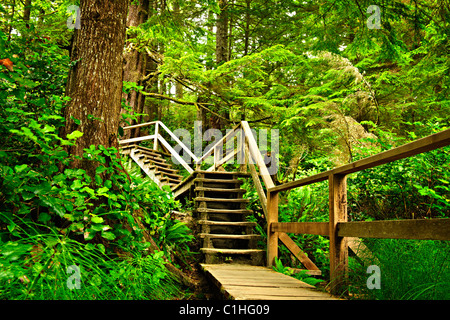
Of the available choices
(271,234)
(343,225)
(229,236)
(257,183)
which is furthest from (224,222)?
(343,225)

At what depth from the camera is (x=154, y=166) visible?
11.6 meters

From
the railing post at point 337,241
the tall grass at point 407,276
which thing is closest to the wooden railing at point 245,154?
the railing post at point 337,241

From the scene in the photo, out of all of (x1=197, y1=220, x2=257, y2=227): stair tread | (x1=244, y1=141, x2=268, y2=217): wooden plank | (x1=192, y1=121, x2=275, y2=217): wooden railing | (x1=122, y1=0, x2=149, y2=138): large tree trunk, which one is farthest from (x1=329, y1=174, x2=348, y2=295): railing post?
(x1=122, y1=0, x2=149, y2=138): large tree trunk

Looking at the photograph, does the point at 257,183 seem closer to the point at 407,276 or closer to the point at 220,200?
the point at 220,200

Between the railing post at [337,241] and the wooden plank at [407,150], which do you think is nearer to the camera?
the wooden plank at [407,150]

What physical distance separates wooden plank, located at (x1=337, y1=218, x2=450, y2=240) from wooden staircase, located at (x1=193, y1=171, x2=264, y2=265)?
3.04m

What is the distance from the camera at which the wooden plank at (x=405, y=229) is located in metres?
1.77

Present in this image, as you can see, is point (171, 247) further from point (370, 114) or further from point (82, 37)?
point (370, 114)

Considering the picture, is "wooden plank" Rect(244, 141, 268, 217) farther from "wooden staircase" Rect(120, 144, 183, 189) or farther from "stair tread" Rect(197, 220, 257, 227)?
"wooden staircase" Rect(120, 144, 183, 189)

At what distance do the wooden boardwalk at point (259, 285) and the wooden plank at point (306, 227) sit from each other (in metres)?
0.55

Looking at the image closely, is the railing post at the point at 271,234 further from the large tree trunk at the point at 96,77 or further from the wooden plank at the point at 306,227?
the large tree trunk at the point at 96,77

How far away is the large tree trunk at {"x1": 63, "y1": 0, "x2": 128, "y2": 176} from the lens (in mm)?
3420

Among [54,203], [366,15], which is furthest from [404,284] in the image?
[366,15]

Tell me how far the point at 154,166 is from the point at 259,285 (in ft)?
29.0
